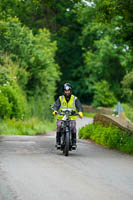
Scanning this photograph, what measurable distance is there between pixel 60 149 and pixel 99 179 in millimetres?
5649

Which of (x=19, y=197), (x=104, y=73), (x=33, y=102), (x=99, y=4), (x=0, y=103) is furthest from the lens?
(x=104, y=73)

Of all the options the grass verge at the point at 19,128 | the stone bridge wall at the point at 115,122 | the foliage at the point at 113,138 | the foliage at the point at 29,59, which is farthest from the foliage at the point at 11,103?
the foliage at the point at 113,138

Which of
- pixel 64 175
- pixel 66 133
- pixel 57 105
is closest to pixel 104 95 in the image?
pixel 57 105

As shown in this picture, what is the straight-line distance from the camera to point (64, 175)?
10.4 m

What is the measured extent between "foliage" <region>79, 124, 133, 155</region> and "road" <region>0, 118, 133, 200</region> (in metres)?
0.89

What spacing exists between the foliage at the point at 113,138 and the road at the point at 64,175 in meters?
0.89

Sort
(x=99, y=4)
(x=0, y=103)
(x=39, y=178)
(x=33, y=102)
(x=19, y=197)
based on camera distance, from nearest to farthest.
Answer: (x=19, y=197) < (x=39, y=178) < (x=99, y=4) < (x=0, y=103) < (x=33, y=102)

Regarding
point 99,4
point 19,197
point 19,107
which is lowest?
point 19,197

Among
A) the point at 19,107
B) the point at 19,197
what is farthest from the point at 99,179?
the point at 19,107

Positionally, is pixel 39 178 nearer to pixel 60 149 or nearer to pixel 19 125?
pixel 60 149

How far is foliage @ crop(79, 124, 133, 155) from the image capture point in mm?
16003

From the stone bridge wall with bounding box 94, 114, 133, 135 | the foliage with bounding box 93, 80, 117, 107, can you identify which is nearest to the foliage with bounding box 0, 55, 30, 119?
the stone bridge wall with bounding box 94, 114, 133, 135

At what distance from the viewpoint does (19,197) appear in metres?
8.12

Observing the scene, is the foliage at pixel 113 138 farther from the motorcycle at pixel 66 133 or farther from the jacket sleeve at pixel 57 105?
the jacket sleeve at pixel 57 105
